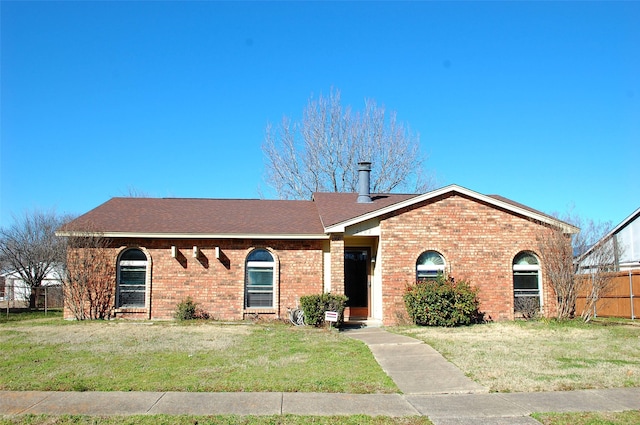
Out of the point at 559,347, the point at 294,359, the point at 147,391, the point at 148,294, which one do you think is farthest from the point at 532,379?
the point at 148,294

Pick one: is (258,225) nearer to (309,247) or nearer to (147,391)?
(309,247)

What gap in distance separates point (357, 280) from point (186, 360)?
9.07m

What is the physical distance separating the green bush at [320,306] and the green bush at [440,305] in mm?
2047

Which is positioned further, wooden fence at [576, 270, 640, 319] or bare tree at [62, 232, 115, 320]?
wooden fence at [576, 270, 640, 319]

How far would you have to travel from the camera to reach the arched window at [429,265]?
55.3 feet

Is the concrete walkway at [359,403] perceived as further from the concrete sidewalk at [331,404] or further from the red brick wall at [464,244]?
the red brick wall at [464,244]

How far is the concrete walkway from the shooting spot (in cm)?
736

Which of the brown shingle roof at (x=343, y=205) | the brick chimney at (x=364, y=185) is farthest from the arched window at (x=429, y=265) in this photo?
the brick chimney at (x=364, y=185)

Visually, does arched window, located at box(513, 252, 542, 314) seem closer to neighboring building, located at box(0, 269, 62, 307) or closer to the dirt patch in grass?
the dirt patch in grass

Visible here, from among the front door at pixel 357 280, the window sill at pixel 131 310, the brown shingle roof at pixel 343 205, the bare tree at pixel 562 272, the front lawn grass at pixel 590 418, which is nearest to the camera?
the front lawn grass at pixel 590 418

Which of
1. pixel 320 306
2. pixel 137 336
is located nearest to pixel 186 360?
pixel 137 336

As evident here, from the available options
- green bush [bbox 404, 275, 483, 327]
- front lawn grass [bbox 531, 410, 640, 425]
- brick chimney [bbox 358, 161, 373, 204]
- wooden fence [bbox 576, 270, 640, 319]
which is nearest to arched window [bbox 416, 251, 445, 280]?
green bush [bbox 404, 275, 483, 327]

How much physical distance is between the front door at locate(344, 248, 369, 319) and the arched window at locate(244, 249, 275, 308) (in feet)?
8.66

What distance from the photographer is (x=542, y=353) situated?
11.4m
